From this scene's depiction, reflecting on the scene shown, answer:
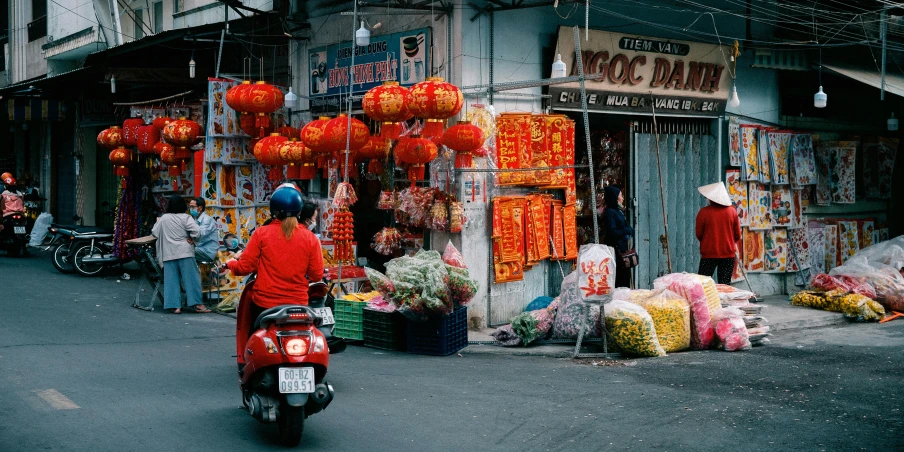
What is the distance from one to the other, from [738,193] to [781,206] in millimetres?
1067

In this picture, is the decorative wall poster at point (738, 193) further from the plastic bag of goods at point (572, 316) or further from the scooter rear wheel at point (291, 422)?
the scooter rear wheel at point (291, 422)

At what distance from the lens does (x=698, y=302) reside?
33.6ft

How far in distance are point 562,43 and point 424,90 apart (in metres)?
2.76

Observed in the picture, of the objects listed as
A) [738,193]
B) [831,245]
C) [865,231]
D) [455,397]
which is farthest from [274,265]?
[865,231]

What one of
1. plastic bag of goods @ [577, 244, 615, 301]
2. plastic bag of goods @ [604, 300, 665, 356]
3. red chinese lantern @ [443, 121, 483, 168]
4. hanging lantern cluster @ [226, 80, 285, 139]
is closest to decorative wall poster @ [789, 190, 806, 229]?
plastic bag of goods @ [604, 300, 665, 356]

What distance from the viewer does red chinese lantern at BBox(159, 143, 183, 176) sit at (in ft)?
46.7

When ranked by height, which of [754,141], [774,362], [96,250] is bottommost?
[774,362]

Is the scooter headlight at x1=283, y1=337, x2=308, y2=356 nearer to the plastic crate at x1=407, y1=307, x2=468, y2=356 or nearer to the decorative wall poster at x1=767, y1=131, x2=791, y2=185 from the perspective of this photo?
the plastic crate at x1=407, y1=307, x2=468, y2=356

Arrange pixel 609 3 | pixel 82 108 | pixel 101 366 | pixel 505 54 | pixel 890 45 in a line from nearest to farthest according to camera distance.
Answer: pixel 101 366, pixel 505 54, pixel 609 3, pixel 890 45, pixel 82 108

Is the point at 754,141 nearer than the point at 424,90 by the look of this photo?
No

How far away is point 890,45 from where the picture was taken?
50.5ft

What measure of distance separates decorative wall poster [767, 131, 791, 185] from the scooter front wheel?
11778mm

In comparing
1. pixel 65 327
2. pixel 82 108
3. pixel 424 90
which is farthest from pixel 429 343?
pixel 82 108

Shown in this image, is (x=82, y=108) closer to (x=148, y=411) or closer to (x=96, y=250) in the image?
(x=96, y=250)
